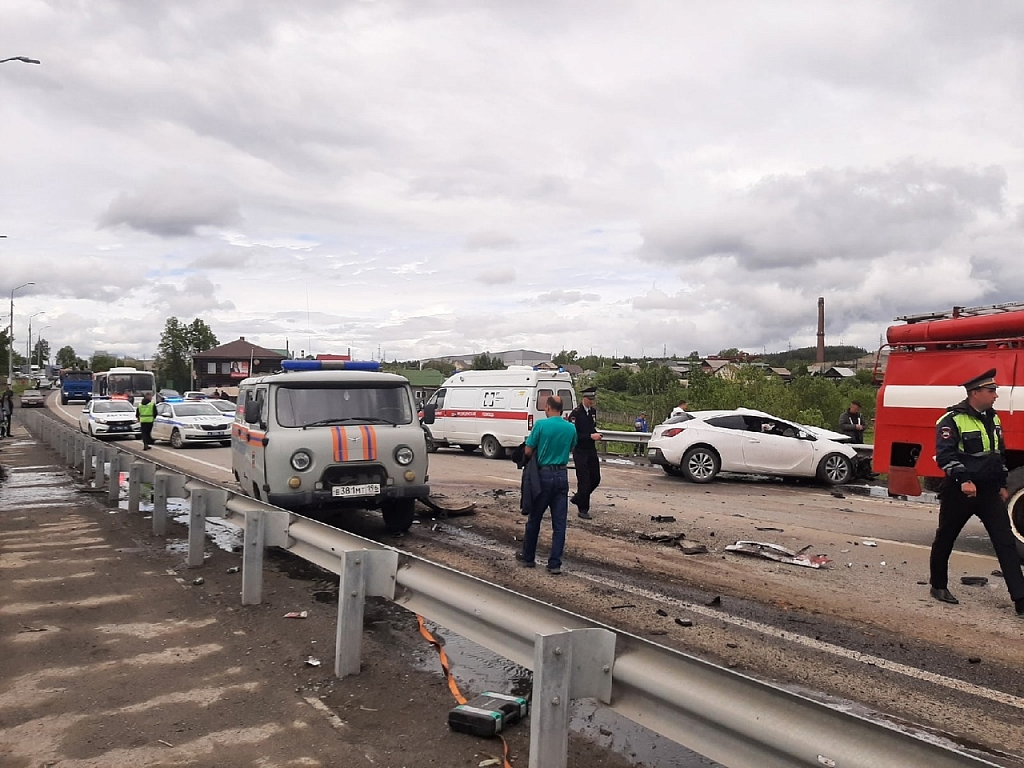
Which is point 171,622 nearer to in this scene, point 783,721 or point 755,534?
point 783,721

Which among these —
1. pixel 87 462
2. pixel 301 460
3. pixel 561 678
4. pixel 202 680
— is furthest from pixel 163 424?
pixel 561 678

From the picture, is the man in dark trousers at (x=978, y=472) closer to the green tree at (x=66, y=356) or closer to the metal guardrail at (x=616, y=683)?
the metal guardrail at (x=616, y=683)

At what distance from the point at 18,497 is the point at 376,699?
1131cm

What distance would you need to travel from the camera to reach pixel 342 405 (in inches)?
379

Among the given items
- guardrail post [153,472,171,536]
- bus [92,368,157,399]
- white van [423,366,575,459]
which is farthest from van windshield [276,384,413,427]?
bus [92,368,157,399]

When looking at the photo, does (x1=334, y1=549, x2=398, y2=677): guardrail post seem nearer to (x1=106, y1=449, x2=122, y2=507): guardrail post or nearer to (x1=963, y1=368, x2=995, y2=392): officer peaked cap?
(x1=963, y1=368, x2=995, y2=392): officer peaked cap

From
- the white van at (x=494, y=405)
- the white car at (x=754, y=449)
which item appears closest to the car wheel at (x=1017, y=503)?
the white car at (x=754, y=449)

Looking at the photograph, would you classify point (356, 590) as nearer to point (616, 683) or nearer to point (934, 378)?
point (616, 683)

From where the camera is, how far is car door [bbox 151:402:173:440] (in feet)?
85.5

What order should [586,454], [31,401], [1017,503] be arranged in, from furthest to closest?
1. [31,401]
2. [586,454]
3. [1017,503]

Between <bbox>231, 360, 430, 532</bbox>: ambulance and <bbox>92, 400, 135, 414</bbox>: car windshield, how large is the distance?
2290 centimetres

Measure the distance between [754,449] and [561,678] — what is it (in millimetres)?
13549

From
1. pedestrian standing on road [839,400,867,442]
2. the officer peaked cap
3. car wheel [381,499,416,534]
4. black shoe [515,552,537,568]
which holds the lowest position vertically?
black shoe [515,552,537,568]

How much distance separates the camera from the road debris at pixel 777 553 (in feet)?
28.0
